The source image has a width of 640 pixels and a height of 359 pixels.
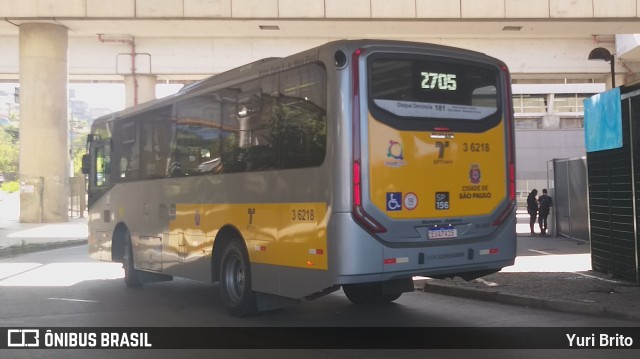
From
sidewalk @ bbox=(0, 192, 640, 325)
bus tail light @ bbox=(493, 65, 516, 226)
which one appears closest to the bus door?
sidewalk @ bbox=(0, 192, 640, 325)

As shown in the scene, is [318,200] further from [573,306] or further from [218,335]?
[573,306]

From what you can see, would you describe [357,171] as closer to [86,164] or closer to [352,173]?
[352,173]

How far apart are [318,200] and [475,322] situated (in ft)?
8.43

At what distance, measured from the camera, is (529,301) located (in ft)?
32.1

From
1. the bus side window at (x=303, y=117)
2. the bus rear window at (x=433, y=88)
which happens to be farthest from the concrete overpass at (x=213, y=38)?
the bus side window at (x=303, y=117)

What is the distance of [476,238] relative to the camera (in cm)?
852

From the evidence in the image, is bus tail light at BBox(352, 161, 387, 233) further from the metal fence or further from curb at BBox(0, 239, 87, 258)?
curb at BBox(0, 239, 87, 258)

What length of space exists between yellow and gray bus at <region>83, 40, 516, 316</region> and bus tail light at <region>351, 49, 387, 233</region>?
0.01 m

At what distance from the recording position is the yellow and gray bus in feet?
25.4

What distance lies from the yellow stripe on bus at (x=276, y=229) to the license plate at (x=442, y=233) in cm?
127

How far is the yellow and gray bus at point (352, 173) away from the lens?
774cm

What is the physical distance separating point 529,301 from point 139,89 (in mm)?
32938
